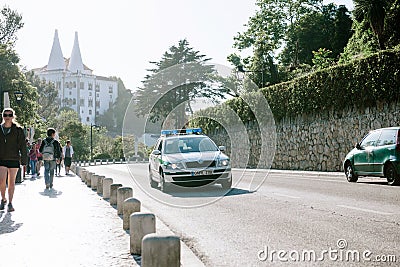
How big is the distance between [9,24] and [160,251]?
5080cm

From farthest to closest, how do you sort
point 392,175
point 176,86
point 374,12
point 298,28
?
point 176,86, point 298,28, point 374,12, point 392,175

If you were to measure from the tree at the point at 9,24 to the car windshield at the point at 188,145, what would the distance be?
39.0 m

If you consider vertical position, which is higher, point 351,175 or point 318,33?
point 318,33

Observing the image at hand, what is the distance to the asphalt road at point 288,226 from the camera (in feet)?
19.7

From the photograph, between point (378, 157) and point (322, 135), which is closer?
point (378, 157)

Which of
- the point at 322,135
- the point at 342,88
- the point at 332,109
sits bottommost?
the point at 322,135

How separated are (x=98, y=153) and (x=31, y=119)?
45.2 meters

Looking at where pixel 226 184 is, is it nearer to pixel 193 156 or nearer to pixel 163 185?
pixel 193 156

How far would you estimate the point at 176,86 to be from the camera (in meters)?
66.0

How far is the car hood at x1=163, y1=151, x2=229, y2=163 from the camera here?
14.4 meters

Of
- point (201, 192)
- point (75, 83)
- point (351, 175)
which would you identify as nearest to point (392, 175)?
point (351, 175)

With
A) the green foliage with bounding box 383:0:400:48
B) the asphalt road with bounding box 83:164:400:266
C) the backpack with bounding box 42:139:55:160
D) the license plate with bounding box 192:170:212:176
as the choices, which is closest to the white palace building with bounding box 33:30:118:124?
the green foliage with bounding box 383:0:400:48

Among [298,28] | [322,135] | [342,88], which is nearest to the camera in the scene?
[342,88]

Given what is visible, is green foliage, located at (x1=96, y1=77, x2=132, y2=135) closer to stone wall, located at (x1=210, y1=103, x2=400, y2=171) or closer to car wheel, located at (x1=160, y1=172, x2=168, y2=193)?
stone wall, located at (x1=210, y1=103, x2=400, y2=171)
